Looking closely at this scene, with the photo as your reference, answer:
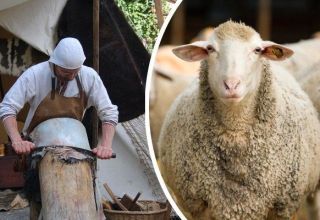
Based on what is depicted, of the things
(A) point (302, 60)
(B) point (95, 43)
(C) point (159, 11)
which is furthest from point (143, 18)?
(A) point (302, 60)

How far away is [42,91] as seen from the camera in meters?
2.44

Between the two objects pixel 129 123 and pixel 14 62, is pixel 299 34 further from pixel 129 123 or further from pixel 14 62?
pixel 14 62

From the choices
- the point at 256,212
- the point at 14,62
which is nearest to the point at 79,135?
the point at 14,62

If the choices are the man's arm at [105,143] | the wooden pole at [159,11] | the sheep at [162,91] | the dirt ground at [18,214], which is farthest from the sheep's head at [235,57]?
the dirt ground at [18,214]

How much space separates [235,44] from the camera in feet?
6.12

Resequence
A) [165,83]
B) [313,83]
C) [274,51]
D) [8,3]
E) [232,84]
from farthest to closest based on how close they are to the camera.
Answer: [8,3] < [165,83] < [313,83] < [274,51] < [232,84]

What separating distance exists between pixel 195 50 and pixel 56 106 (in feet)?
2.28

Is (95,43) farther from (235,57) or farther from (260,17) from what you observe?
(235,57)

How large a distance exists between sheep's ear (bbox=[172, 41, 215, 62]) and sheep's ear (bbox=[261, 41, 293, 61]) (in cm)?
15

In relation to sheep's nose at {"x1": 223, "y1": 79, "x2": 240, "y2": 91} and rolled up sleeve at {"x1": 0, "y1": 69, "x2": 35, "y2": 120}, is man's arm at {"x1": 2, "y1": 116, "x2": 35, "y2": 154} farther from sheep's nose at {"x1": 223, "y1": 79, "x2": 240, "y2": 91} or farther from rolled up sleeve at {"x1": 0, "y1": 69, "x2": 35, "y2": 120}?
sheep's nose at {"x1": 223, "y1": 79, "x2": 240, "y2": 91}

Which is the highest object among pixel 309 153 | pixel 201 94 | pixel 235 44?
pixel 235 44

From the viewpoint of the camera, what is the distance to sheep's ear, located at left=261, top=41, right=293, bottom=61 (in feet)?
6.25

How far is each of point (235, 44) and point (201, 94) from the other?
0.81ft

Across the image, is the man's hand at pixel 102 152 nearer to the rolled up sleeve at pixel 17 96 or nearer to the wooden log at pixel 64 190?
the wooden log at pixel 64 190
